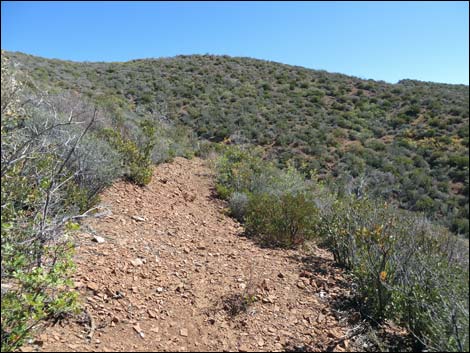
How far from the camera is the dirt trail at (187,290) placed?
9.28 feet

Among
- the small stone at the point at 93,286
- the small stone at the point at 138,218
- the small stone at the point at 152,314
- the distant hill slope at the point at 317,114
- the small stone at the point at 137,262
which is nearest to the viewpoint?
the small stone at the point at 152,314

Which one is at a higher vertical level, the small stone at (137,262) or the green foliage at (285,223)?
the green foliage at (285,223)

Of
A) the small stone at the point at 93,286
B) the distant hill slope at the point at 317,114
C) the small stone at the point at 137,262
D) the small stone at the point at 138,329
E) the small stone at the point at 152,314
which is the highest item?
the distant hill slope at the point at 317,114

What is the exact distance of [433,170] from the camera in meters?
11.3

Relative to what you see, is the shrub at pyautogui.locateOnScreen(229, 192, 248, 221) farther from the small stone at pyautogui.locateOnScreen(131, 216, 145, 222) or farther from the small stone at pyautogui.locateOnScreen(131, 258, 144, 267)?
the small stone at pyautogui.locateOnScreen(131, 258, 144, 267)

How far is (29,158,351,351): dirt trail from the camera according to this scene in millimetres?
2828

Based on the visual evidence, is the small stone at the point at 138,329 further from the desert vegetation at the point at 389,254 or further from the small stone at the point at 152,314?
the desert vegetation at the point at 389,254

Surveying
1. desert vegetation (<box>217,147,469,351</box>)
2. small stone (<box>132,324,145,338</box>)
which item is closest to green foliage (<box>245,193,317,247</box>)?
desert vegetation (<box>217,147,469,351</box>)

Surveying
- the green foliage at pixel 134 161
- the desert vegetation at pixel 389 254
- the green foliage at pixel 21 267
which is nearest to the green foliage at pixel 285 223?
the desert vegetation at pixel 389 254

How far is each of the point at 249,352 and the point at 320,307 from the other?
1033 millimetres

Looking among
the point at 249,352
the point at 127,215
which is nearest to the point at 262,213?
the point at 127,215

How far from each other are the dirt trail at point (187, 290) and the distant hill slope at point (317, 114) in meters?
5.13

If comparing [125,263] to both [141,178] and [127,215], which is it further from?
[141,178]

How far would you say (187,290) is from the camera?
11.7 feet
